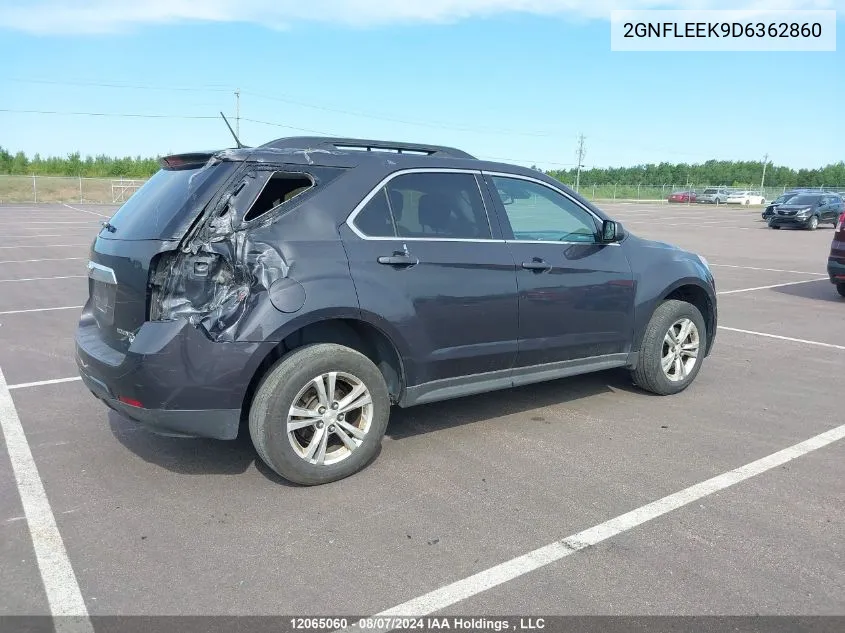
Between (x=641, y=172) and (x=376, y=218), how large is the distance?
112 metres

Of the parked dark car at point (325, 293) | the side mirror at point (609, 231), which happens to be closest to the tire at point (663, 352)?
the parked dark car at point (325, 293)

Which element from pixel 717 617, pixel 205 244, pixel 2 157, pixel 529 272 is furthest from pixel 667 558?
pixel 2 157

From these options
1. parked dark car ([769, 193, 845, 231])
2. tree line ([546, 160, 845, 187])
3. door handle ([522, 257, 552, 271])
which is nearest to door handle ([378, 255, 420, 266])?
door handle ([522, 257, 552, 271])

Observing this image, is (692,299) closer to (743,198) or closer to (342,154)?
(342,154)

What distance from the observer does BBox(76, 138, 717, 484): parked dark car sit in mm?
3799

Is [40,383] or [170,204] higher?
[170,204]

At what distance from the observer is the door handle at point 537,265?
4832 millimetres

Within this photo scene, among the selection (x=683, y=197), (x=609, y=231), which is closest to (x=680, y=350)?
(x=609, y=231)

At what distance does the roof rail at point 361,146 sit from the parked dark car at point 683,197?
65.5m

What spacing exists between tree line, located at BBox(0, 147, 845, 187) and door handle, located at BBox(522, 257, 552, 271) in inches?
2482

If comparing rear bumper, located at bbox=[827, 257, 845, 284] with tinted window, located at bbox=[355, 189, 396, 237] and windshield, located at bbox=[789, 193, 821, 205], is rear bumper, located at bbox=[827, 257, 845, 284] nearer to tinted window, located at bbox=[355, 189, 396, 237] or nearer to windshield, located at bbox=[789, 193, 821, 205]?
tinted window, located at bbox=[355, 189, 396, 237]

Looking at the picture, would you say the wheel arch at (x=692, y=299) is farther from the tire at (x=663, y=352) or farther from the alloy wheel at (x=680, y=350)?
the alloy wheel at (x=680, y=350)

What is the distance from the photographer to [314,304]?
3.92 metres

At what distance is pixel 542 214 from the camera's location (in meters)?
5.16
